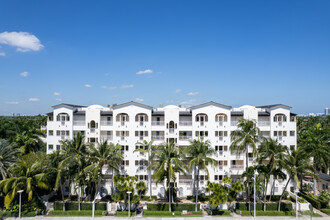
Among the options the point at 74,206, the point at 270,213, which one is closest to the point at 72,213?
the point at 74,206

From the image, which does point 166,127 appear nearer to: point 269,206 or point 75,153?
point 75,153

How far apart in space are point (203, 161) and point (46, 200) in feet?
95.1

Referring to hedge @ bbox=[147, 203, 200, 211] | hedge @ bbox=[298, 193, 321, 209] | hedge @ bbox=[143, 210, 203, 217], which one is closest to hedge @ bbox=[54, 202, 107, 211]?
hedge @ bbox=[143, 210, 203, 217]

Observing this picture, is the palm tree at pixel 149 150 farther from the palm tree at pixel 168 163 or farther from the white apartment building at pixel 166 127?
the palm tree at pixel 168 163

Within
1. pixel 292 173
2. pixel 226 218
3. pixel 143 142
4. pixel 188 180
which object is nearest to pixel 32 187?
pixel 143 142

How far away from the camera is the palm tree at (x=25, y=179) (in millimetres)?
31531

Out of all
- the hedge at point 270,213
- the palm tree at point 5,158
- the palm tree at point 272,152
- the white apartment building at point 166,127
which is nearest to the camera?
the palm tree at point 272,152

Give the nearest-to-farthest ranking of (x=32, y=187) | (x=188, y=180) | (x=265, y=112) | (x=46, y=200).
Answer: (x=32, y=187), (x=46, y=200), (x=188, y=180), (x=265, y=112)

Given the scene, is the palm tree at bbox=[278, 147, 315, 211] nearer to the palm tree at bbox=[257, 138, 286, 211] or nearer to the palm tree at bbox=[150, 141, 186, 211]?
the palm tree at bbox=[257, 138, 286, 211]

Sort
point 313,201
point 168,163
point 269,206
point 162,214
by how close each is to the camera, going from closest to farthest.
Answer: point 168,163
point 162,214
point 269,206
point 313,201

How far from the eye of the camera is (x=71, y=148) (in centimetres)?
3356

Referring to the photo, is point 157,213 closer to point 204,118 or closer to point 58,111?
point 204,118

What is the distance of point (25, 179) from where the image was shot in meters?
32.5

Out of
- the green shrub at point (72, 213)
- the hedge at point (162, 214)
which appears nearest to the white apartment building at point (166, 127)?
the hedge at point (162, 214)
